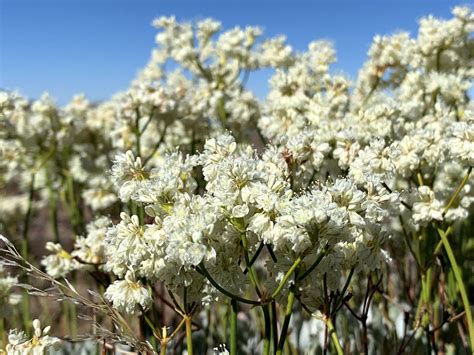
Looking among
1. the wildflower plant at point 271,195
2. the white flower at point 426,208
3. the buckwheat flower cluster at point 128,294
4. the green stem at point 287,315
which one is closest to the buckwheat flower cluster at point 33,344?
the wildflower plant at point 271,195

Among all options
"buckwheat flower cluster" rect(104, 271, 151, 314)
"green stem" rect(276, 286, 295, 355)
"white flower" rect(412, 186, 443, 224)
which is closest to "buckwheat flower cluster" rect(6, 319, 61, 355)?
"buckwheat flower cluster" rect(104, 271, 151, 314)

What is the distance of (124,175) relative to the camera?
1.58m

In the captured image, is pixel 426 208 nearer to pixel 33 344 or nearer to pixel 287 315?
pixel 287 315

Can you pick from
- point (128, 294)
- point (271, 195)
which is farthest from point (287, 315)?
point (128, 294)

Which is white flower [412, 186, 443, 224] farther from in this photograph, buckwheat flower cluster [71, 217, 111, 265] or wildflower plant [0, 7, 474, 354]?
buckwheat flower cluster [71, 217, 111, 265]

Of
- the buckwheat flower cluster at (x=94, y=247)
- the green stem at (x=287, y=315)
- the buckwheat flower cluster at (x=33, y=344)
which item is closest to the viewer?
the green stem at (x=287, y=315)

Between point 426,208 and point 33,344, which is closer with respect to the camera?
point 33,344

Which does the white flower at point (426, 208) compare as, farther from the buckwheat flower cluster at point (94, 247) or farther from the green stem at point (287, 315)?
the buckwheat flower cluster at point (94, 247)

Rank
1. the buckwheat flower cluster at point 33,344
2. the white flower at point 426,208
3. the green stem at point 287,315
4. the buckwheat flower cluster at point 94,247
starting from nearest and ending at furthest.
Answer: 1. the green stem at point 287,315
2. the buckwheat flower cluster at point 33,344
3. the white flower at point 426,208
4. the buckwheat flower cluster at point 94,247

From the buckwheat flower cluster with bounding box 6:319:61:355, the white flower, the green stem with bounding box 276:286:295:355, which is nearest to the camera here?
the green stem with bounding box 276:286:295:355

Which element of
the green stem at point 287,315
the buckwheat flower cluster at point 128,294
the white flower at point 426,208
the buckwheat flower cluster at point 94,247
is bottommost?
the green stem at point 287,315

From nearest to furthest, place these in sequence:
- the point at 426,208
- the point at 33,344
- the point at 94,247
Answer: the point at 33,344 < the point at 426,208 < the point at 94,247

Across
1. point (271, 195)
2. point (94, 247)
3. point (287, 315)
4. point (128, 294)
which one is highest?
point (94, 247)

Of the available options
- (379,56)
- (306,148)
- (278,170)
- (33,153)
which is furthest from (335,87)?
(33,153)
